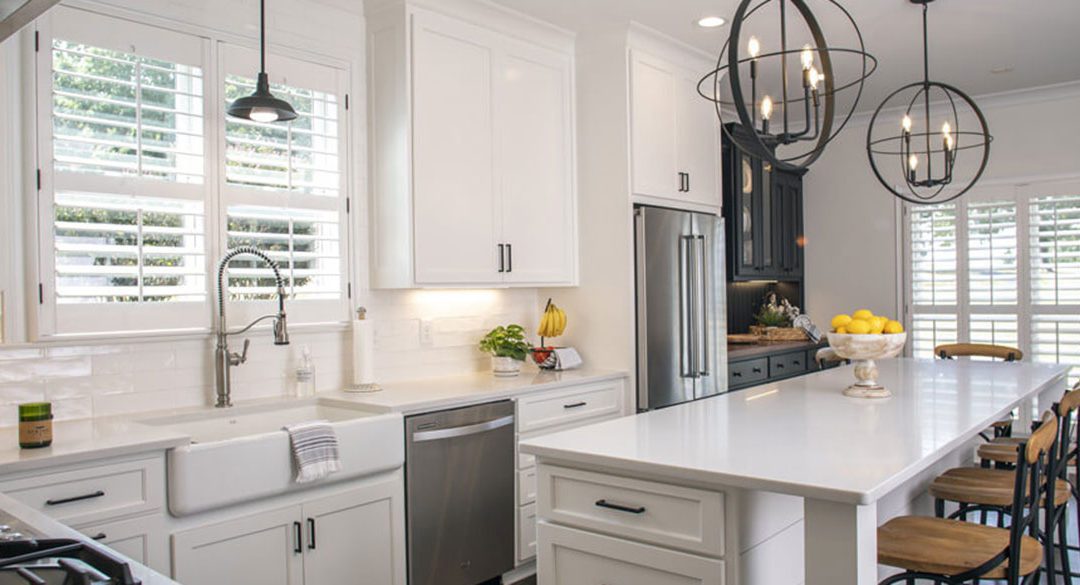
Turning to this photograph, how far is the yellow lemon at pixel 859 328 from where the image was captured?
114 inches

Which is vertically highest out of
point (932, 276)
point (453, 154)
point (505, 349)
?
point (453, 154)

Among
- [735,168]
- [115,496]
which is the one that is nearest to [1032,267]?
[735,168]

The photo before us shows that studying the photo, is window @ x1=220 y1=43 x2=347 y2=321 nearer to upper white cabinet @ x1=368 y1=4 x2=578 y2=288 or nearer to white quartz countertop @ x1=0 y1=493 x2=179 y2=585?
upper white cabinet @ x1=368 y1=4 x2=578 y2=288

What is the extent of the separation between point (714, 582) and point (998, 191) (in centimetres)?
528

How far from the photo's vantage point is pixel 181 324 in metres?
3.02

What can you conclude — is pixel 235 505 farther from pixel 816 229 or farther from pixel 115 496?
pixel 816 229

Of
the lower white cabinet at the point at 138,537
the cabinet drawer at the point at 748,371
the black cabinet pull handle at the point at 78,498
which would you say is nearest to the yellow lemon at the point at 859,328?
the cabinet drawer at the point at 748,371

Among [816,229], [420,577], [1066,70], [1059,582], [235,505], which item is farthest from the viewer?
[816,229]

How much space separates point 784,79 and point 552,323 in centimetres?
250

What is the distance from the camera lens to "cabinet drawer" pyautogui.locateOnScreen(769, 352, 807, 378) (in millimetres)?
5492

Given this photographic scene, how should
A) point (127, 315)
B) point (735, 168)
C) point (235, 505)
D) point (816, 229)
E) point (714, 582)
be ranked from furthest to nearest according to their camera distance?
1. point (816, 229)
2. point (735, 168)
3. point (127, 315)
4. point (235, 505)
5. point (714, 582)

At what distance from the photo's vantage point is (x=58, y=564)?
1014 mm

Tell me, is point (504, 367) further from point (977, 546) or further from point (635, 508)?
point (977, 546)

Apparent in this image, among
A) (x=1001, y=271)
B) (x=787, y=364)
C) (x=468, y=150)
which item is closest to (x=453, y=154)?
(x=468, y=150)
